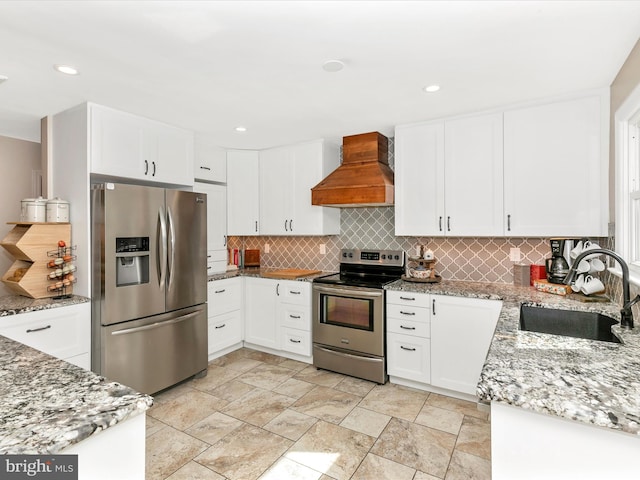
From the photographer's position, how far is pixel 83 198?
2.67 m

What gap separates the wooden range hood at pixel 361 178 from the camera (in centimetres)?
325

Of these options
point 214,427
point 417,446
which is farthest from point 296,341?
point 417,446

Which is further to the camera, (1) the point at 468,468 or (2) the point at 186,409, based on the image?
(2) the point at 186,409

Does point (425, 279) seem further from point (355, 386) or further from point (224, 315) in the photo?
point (224, 315)

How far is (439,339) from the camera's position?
2889 mm

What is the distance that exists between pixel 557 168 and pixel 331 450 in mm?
2531

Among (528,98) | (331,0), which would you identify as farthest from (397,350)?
(331,0)

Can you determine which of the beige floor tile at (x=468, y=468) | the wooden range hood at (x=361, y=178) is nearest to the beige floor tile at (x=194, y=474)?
the beige floor tile at (x=468, y=468)

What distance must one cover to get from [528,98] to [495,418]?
96.8 inches

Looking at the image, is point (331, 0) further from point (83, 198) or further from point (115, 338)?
point (115, 338)

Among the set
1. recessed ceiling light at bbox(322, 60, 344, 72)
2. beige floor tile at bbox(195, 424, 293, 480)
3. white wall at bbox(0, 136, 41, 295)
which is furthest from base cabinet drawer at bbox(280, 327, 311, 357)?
white wall at bbox(0, 136, 41, 295)

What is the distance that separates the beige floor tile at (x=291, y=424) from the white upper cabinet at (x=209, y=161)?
2463 millimetres

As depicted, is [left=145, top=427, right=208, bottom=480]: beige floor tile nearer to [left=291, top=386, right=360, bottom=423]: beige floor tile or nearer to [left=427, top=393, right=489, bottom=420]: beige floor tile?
[left=291, top=386, right=360, bottom=423]: beige floor tile

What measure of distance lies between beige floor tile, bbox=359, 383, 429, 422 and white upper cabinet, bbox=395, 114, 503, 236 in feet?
4.51
